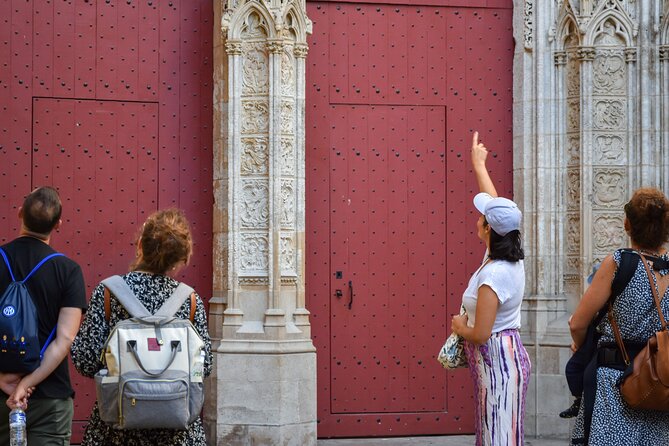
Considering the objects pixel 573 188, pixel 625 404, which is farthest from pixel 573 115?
pixel 625 404

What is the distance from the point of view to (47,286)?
534cm

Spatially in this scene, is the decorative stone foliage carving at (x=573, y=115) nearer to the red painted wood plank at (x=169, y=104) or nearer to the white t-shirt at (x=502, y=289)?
the red painted wood plank at (x=169, y=104)

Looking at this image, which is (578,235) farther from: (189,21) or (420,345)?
(189,21)

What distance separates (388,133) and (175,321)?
17.3 feet

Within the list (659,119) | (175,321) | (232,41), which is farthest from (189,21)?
(175,321)

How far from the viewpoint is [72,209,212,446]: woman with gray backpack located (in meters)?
4.79

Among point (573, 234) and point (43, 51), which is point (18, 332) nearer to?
point (43, 51)

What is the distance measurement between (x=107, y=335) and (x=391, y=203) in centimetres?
522

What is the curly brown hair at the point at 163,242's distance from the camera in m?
4.93

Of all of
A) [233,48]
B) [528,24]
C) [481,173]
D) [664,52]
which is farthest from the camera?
[528,24]

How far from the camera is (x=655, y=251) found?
5340mm

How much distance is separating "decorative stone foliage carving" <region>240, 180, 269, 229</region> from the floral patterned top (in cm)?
428

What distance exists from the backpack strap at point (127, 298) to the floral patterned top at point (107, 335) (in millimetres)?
33

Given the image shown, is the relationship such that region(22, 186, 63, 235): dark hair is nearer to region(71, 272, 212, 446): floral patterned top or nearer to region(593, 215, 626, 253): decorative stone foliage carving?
region(71, 272, 212, 446): floral patterned top
